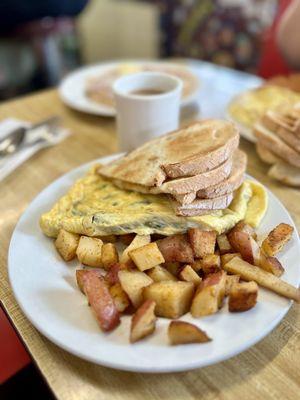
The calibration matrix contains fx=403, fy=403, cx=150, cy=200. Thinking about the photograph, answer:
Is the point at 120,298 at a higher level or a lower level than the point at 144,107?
lower

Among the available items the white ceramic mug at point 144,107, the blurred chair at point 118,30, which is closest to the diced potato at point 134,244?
the white ceramic mug at point 144,107

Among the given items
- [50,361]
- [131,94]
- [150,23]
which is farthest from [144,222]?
[150,23]

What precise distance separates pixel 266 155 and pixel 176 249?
680mm

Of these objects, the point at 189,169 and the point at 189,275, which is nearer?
the point at 189,275

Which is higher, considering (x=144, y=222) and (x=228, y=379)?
(x=144, y=222)

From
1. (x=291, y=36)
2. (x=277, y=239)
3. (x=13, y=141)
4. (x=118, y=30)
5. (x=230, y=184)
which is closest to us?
(x=277, y=239)

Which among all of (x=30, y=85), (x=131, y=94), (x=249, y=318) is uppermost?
(x=131, y=94)

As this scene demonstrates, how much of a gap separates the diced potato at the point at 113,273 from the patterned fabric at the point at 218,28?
10.6ft

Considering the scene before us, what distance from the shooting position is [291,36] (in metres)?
2.24

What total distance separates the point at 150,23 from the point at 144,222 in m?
4.09

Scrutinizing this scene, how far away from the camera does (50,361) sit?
32.7 inches

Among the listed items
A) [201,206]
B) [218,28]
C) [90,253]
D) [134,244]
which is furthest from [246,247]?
[218,28]

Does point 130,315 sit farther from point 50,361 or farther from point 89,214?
point 89,214

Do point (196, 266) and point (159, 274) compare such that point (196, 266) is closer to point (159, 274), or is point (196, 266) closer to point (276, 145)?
point (159, 274)
